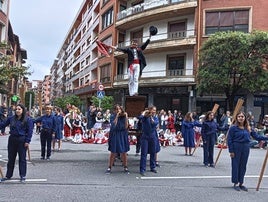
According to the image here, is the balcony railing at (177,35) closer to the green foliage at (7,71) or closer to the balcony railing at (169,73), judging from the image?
the balcony railing at (169,73)

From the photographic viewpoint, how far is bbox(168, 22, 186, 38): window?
1170 inches

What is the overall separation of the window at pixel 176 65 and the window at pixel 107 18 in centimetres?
1059

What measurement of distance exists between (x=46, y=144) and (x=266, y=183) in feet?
23.6

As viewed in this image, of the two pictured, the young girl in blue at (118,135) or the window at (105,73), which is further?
the window at (105,73)

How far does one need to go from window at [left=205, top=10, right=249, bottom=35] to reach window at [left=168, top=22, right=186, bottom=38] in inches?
94.3

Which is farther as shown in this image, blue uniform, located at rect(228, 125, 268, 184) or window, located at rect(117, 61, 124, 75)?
window, located at rect(117, 61, 124, 75)

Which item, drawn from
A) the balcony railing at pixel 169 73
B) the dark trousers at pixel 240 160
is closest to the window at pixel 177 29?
the balcony railing at pixel 169 73

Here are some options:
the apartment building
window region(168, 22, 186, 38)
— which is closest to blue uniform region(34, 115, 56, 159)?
the apartment building

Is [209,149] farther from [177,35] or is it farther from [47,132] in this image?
[177,35]

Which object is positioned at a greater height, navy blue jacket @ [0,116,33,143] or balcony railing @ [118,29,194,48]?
balcony railing @ [118,29,194,48]

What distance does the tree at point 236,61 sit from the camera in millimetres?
23406

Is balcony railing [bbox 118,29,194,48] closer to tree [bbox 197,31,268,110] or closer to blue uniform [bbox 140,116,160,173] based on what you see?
tree [bbox 197,31,268,110]

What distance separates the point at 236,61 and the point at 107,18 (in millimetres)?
20699

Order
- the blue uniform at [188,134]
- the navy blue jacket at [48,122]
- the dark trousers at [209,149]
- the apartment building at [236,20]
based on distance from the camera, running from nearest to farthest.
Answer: the dark trousers at [209,149], the navy blue jacket at [48,122], the blue uniform at [188,134], the apartment building at [236,20]
